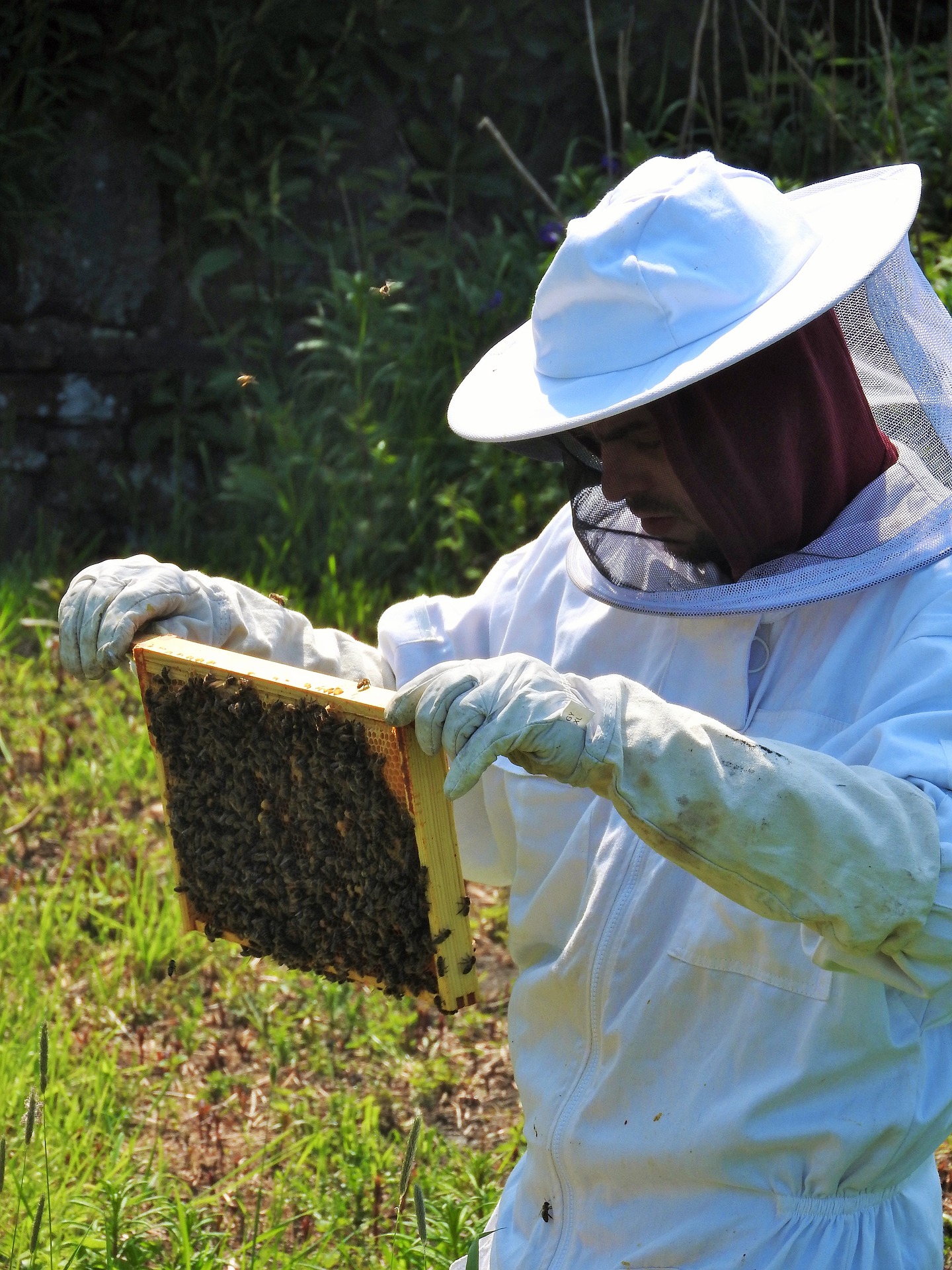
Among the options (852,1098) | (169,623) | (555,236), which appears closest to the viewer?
(852,1098)

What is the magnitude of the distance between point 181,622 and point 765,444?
1134 millimetres

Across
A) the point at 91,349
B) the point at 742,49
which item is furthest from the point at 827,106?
the point at 91,349

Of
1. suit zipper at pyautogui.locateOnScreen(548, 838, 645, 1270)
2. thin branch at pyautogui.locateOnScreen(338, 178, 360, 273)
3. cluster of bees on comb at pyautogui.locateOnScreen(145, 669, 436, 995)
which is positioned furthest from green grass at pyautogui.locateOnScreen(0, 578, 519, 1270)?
thin branch at pyautogui.locateOnScreen(338, 178, 360, 273)

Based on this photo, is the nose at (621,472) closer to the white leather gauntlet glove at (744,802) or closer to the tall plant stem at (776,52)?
the white leather gauntlet glove at (744,802)

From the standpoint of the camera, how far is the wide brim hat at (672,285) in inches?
69.2

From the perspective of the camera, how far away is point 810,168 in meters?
5.65

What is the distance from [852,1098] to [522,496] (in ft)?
11.9

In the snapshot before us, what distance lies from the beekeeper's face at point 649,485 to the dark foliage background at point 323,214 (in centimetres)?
319

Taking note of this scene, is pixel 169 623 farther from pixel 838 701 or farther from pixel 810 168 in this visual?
pixel 810 168

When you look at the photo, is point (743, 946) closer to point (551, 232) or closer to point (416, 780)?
point (416, 780)

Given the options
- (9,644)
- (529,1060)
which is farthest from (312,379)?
(529,1060)

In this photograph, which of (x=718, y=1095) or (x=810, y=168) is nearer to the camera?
(x=718, y=1095)

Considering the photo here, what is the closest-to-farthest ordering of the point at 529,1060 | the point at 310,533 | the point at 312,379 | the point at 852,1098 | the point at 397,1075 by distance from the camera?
the point at 852,1098, the point at 529,1060, the point at 397,1075, the point at 310,533, the point at 312,379

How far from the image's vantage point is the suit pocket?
5.79 feet
